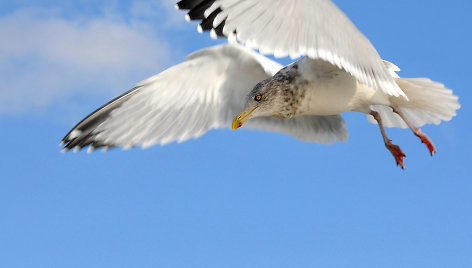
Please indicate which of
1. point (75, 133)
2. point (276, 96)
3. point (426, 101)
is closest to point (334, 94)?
point (276, 96)

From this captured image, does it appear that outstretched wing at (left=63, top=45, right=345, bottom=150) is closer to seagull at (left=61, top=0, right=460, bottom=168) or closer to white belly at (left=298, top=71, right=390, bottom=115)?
seagull at (left=61, top=0, right=460, bottom=168)

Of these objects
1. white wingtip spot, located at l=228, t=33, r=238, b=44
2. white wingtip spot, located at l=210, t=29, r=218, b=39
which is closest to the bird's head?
white wingtip spot, located at l=210, t=29, r=218, b=39

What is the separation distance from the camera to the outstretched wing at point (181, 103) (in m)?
4.30

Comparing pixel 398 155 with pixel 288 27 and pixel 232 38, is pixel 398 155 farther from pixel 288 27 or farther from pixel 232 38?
pixel 232 38

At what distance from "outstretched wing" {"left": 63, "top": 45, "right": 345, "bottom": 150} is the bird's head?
0.41 m

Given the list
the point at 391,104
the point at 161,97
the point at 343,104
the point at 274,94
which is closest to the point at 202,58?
the point at 161,97

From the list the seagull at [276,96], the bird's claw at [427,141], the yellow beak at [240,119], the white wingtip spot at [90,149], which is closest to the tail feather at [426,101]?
the seagull at [276,96]

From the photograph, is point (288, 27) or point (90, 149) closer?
point (288, 27)

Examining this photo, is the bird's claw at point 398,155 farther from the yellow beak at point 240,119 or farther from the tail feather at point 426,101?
the yellow beak at point 240,119

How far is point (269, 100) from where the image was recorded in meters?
3.89

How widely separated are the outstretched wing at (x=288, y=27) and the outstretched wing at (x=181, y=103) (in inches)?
40.7

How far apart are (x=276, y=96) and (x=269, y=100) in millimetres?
51

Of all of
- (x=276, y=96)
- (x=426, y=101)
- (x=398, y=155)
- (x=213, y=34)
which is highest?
(x=426, y=101)

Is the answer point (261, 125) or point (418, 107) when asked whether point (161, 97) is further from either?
point (418, 107)
